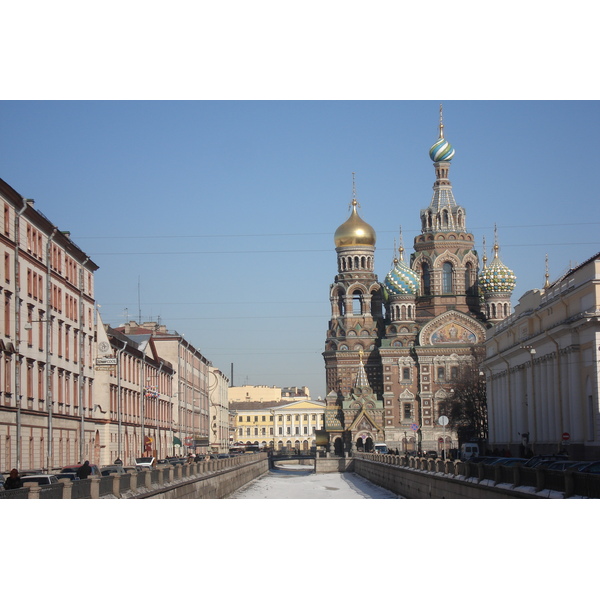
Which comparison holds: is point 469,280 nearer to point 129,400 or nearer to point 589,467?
point 129,400

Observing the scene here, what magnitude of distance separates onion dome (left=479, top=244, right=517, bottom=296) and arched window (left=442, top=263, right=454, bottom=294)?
332cm

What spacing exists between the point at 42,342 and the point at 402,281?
7621 cm

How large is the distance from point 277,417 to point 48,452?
469 ft

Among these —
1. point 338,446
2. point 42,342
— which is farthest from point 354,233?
point 42,342

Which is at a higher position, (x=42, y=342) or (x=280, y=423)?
(x=42, y=342)

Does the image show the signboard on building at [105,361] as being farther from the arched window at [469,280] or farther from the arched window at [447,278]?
the arched window at [469,280]

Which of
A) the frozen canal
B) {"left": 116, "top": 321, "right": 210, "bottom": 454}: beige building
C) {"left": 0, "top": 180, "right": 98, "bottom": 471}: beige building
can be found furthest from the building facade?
{"left": 0, "top": 180, "right": 98, "bottom": 471}: beige building

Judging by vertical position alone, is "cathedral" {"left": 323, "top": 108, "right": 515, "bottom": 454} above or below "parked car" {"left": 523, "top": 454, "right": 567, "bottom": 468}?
above

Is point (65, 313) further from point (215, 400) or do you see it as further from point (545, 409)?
point (215, 400)

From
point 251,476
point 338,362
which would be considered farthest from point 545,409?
point 338,362

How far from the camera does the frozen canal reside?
2482 inches

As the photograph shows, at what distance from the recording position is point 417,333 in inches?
4685

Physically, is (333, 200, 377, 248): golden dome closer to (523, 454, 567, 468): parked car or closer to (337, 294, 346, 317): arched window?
(337, 294, 346, 317): arched window

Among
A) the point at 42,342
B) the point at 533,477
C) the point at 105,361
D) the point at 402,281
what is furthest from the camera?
the point at 402,281
